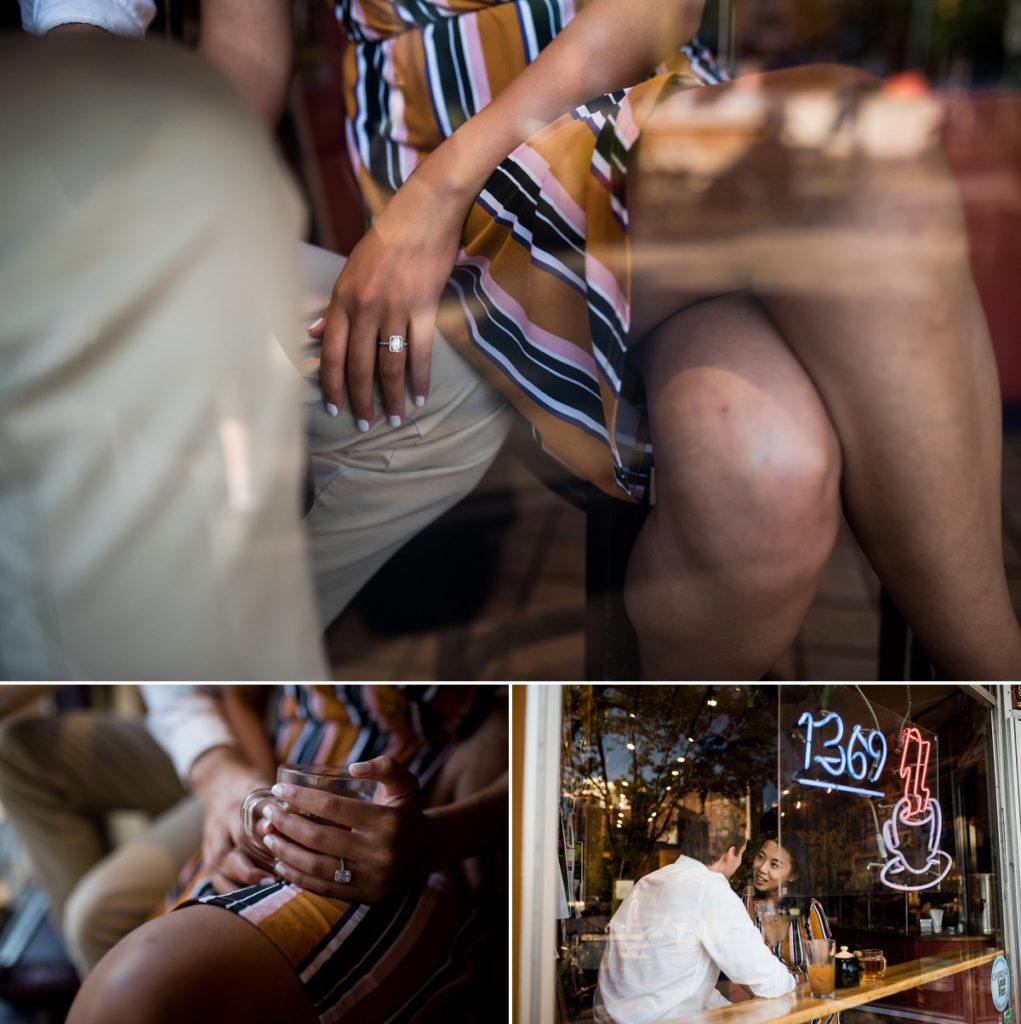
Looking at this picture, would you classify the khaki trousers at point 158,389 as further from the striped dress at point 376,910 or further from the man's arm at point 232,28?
the striped dress at point 376,910

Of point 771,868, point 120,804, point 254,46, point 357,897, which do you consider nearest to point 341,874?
point 357,897

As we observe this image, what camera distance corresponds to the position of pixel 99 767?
1.20 metres

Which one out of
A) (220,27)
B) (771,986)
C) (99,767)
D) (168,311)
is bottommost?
(771,986)

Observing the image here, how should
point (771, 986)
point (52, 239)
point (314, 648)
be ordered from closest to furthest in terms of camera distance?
point (52, 239) → point (314, 648) → point (771, 986)

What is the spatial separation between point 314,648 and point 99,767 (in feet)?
0.97

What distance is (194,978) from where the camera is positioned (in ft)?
3.77

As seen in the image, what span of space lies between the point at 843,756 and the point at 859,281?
0.56m

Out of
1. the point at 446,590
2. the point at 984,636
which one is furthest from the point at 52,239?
the point at 984,636

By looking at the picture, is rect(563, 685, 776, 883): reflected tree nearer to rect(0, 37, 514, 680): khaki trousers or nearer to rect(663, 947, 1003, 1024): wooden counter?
rect(663, 947, 1003, 1024): wooden counter

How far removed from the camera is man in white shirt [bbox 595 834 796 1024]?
123cm

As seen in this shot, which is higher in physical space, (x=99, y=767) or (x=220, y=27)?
(x=220, y=27)

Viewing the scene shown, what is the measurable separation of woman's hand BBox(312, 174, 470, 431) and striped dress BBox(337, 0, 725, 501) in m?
0.03

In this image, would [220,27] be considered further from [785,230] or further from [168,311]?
[785,230]

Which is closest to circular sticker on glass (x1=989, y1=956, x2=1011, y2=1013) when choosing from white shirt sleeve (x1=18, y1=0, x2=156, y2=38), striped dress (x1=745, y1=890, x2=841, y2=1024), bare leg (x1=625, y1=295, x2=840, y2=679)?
striped dress (x1=745, y1=890, x2=841, y2=1024)
